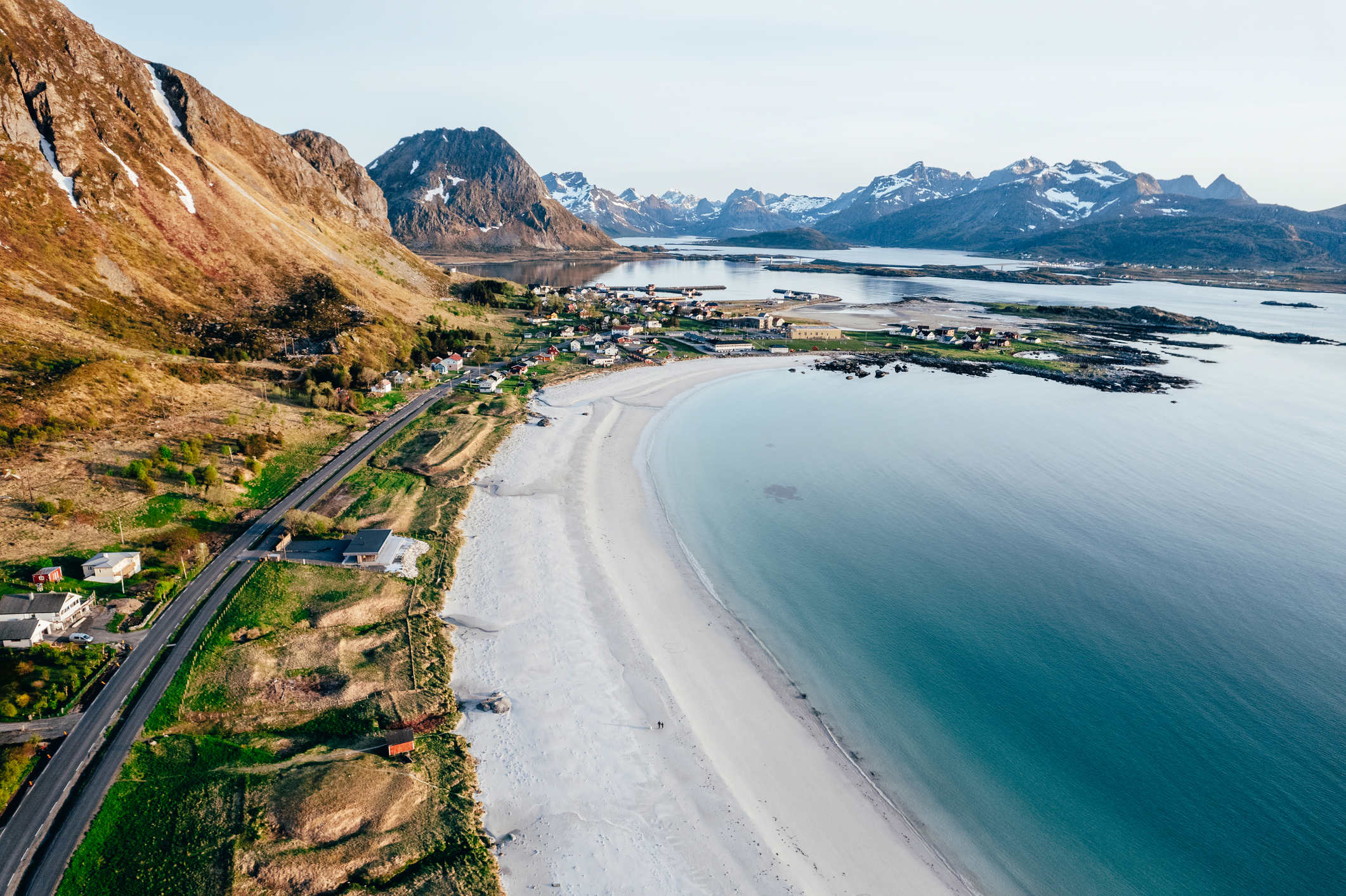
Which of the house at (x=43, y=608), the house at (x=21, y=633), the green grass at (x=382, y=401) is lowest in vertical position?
the house at (x=21, y=633)

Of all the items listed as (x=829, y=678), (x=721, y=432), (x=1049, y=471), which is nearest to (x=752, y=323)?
(x=721, y=432)

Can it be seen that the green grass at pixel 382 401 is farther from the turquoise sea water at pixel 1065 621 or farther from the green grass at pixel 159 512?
the turquoise sea water at pixel 1065 621

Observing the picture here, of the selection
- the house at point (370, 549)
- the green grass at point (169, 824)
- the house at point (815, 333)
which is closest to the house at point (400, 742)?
the green grass at point (169, 824)

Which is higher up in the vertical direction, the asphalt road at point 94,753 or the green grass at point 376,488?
the green grass at point 376,488

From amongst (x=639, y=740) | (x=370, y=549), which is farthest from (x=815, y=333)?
(x=639, y=740)

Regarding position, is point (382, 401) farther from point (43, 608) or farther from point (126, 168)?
point (126, 168)

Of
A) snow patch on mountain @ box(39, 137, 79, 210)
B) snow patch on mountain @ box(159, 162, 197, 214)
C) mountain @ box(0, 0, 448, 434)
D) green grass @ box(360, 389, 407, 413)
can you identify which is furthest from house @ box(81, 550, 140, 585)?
snow patch on mountain @ box(159, 162, 197, 214)

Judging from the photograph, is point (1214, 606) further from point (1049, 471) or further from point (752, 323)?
point (752, 323)

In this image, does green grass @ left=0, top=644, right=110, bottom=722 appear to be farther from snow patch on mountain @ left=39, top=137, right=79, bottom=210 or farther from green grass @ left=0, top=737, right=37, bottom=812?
snow patch on mountain @ left=39, top=137, right=79, bottom=210
